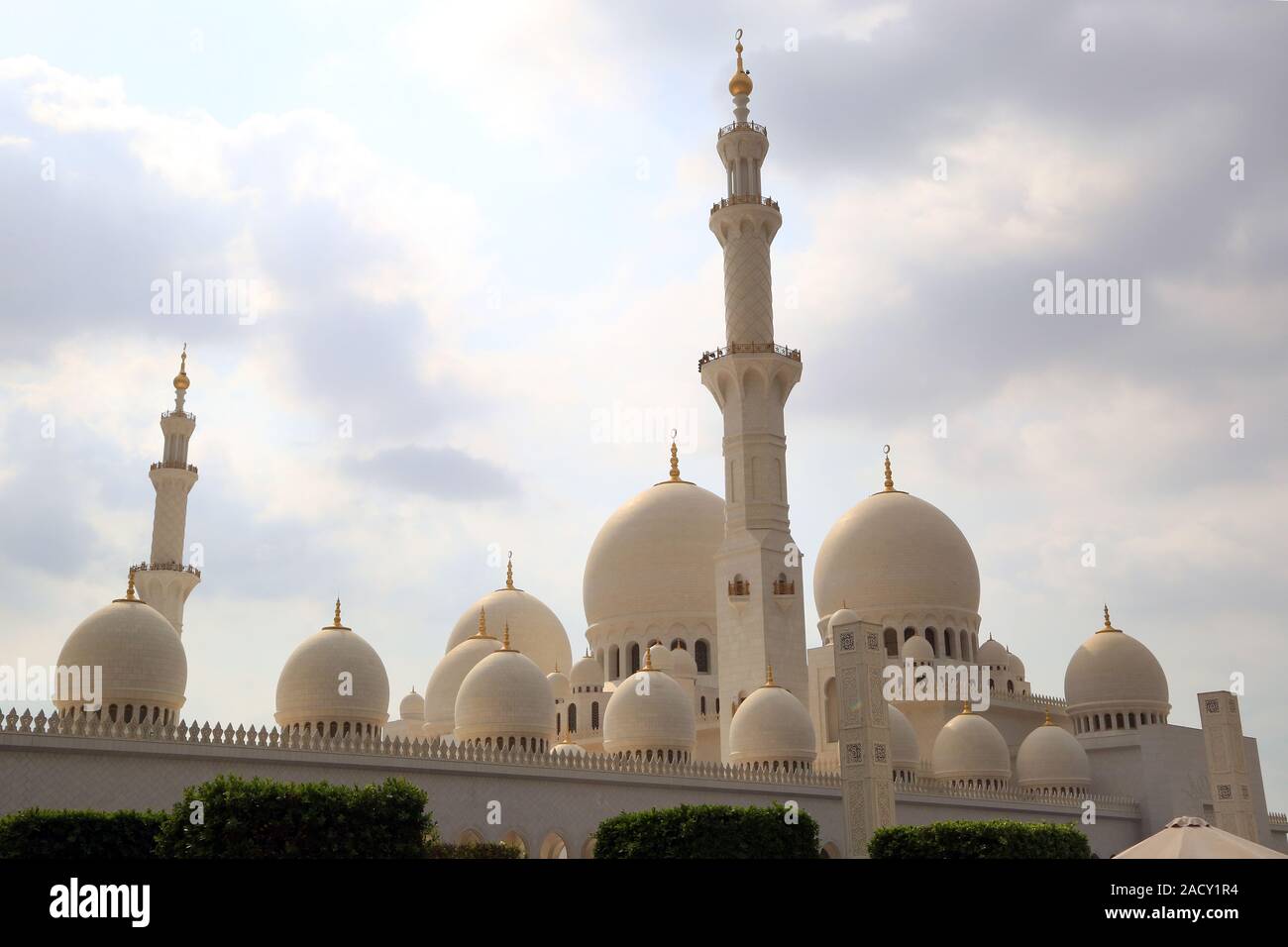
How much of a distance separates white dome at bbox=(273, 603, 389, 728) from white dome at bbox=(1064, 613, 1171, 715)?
27612 mm

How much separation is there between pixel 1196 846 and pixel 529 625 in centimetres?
3613

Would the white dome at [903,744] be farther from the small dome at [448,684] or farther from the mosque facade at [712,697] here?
the small dome at [448,684]

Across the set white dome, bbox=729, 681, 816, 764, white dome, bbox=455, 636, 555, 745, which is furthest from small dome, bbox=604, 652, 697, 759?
white dome, bbox=455, 636, 555, 745

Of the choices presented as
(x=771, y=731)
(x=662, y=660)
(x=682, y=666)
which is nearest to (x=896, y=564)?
(x=682, y=666)

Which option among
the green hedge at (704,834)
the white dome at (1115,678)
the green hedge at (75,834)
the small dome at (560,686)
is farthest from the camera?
the white dome at (1115,678)

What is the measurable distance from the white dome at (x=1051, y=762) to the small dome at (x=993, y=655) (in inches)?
154

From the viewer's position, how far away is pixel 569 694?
44.2 m

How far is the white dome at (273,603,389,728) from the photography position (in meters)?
31.8

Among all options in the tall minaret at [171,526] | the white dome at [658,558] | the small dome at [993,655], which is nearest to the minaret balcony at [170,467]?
the tall minaret at [171,526]

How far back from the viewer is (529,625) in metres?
50.4

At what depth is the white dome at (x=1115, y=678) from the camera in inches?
1906

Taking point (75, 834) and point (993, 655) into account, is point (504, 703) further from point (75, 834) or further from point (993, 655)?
point (993, 655)
